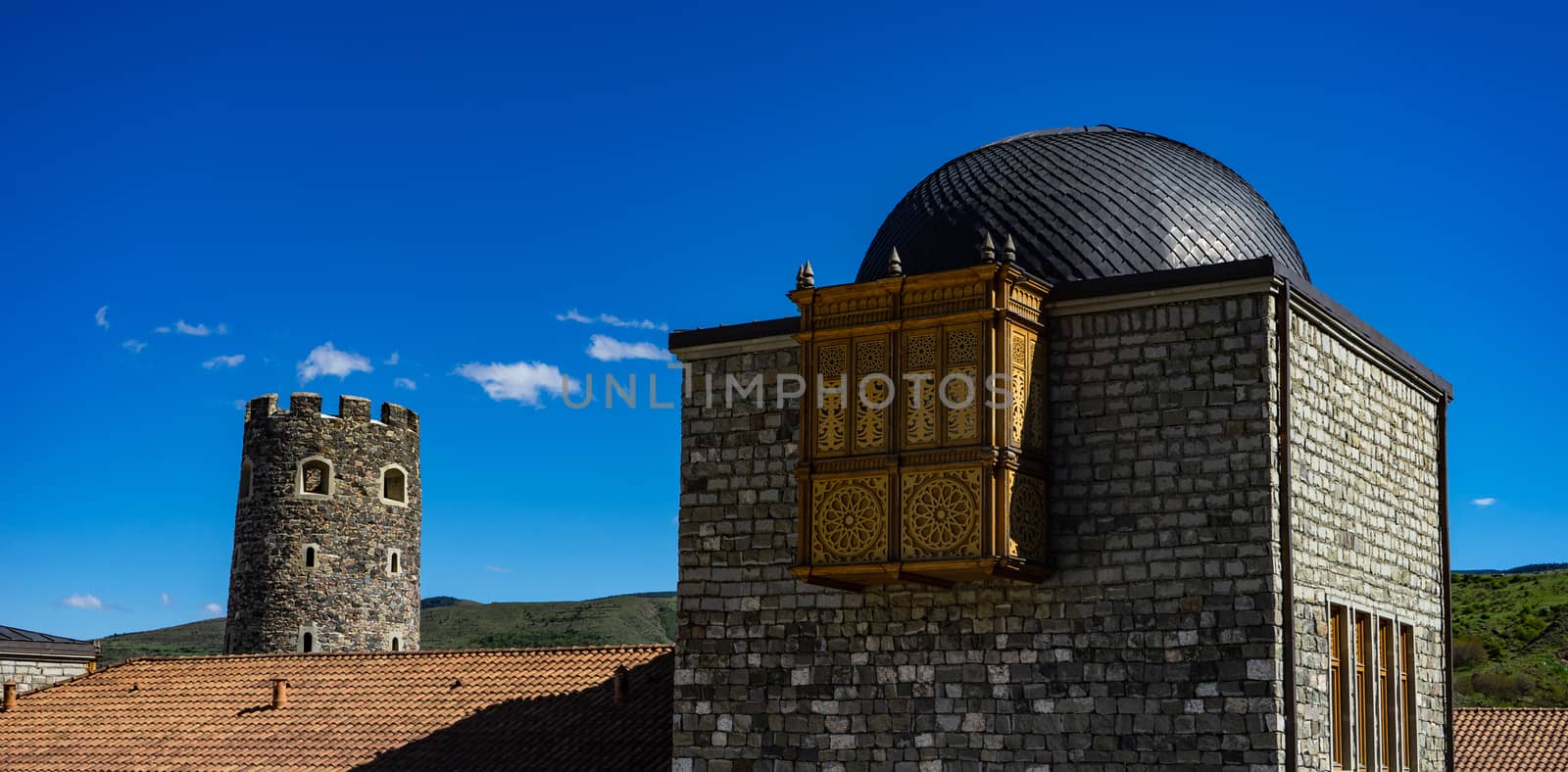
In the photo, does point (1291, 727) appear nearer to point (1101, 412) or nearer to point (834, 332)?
point (1101, 412)

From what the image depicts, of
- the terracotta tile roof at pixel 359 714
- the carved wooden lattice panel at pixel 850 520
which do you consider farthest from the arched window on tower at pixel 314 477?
the carved wooden lattice panel at pixel 850 520

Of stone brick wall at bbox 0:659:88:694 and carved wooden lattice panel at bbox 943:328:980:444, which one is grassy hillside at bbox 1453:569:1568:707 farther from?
carved wooden lattice panel at bbox 943:328:980:444

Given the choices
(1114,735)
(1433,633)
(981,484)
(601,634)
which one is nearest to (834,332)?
(981,484)

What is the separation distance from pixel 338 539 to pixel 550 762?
16259mm

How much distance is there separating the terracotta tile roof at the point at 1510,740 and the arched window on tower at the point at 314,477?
1955 centimetres

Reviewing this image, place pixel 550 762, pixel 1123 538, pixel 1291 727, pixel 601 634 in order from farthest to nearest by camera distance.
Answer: pixel 601 634
pixel 550 762
pixel 1123 538
pixel 1291 727

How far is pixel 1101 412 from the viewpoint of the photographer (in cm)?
1213

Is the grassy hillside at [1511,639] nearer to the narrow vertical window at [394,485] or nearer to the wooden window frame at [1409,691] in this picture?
the narrow vertical window at [394,485]

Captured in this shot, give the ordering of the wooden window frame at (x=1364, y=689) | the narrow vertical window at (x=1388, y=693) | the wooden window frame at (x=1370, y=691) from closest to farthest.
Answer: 1. the wooden window frame at (x=1370, y=691)
2. the wooden window frame at (x=1364, y=689)
3. the narrow vertical window at (x=1388, y=693)

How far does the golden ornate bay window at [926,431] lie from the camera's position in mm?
11742

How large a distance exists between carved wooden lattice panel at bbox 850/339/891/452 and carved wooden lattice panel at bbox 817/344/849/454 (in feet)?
0.36

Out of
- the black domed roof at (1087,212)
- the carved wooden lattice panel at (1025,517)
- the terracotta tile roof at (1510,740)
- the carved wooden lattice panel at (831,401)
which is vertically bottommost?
the terracotta tile roof at (1510,740)

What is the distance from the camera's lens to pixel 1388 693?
13.2 meters

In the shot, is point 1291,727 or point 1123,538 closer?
point 1291,727
